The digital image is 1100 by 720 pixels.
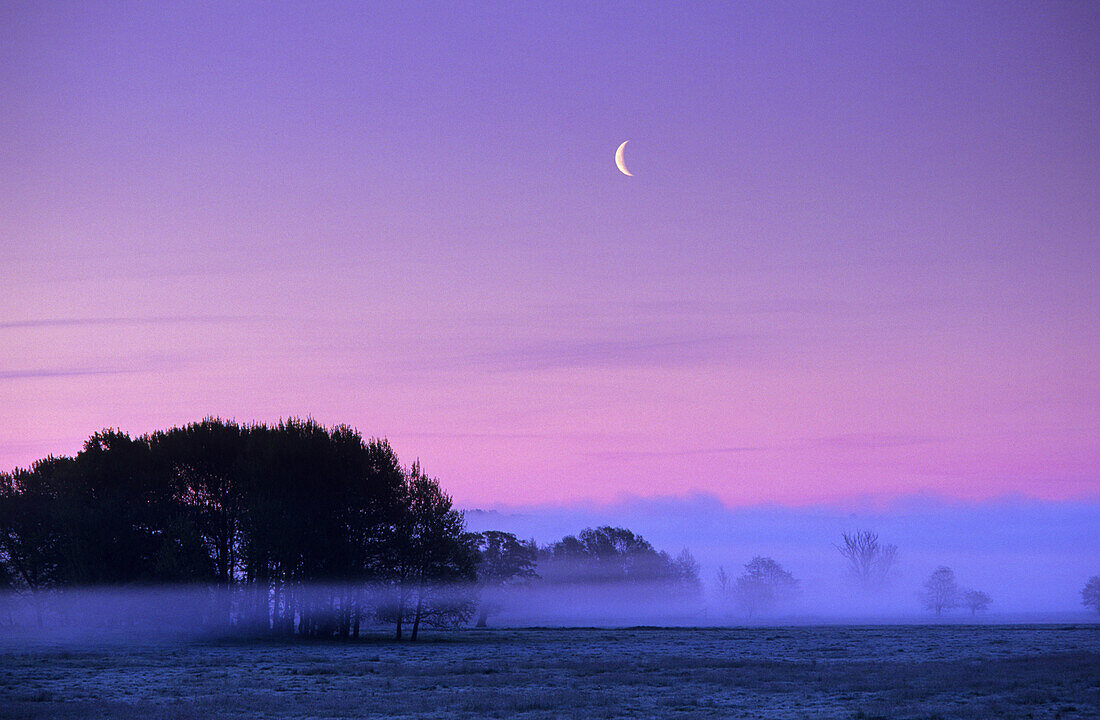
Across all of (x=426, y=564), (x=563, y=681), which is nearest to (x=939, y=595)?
(x=426, y=564)

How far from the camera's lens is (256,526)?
7312 centimetres

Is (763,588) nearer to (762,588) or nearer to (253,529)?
(762,588)

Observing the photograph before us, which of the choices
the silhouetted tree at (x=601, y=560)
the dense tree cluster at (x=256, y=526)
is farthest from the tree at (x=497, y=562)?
the dense tree cluster at (x=256, y=526)

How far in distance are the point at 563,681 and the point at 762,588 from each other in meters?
151

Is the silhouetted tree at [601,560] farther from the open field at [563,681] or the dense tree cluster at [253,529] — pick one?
the open field at [563,681]

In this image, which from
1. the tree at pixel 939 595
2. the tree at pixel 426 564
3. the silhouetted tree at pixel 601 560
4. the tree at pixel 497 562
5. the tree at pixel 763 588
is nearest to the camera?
the tree at pixel 426 564

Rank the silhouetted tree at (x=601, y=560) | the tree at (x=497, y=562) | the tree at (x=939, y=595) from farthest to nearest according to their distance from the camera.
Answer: the tree at (x=939, y=595), the silhouetted tree at (x=601, y=560), the tree at (x=497, y=562)

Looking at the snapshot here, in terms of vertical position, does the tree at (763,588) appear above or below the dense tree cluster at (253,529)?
below

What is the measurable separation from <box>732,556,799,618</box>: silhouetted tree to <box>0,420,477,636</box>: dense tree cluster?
114 metres

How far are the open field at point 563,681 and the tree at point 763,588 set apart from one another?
122423mm

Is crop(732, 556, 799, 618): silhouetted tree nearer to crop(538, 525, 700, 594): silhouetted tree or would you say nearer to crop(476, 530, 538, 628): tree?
crop(538, 525, 700, 594): silhouetted tree

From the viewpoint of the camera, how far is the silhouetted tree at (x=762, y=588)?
17925 cm

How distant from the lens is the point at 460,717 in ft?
89.3

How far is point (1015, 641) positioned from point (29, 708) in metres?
57.0
